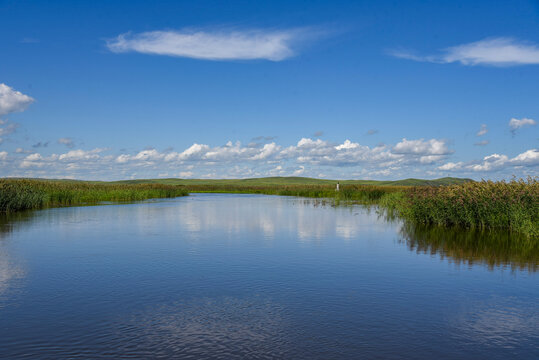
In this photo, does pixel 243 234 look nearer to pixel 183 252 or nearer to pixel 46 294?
pixel 183 252

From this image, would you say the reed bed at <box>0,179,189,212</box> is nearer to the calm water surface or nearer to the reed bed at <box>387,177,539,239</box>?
the calm water surface

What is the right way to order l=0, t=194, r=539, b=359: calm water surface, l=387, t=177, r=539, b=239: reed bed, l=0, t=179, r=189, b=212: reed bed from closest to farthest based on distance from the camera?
1. l=0, t=194, r=539, b=359: calm water surface
2. l=387, t=177, r=539, b=239: reed bed
3. l=0, t=179, r=189, b=212: reed bed

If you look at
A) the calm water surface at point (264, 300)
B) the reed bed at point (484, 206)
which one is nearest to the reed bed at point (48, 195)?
the calm water surface at point (264, 300)

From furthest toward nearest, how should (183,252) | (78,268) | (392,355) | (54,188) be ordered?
(54,188) < (183,252) < (78,268) < (392,355)

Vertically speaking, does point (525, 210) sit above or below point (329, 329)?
above

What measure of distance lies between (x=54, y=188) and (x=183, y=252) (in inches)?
1299

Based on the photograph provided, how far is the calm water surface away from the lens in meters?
6.54

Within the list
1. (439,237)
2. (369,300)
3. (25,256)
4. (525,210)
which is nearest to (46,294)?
(25,256)

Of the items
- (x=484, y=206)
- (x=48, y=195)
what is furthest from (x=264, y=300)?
(x=48, y=195)

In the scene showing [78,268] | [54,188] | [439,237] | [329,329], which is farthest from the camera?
[54,188]

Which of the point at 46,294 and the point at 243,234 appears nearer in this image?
the point at 46,294

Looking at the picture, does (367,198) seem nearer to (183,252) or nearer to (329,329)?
(183,252)

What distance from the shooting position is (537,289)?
403 inches

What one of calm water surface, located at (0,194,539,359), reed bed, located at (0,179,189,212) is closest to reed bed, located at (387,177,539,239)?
calm water surface, located at (0,194,539,359)
